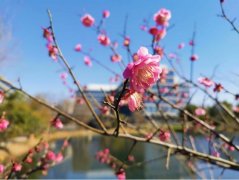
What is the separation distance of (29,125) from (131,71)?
18.8 metres

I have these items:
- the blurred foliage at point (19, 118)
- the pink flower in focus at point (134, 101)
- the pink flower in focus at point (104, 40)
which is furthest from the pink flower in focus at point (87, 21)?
the blurred foliage at point (19, 118)

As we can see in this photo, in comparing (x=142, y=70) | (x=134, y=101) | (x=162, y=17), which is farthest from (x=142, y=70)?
(x=162, y=17)

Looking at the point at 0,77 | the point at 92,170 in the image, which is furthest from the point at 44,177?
the point at 0,77

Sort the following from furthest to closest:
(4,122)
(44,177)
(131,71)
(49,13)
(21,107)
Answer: (21,107), (44,177), (4,122), (49,13), (131,71)

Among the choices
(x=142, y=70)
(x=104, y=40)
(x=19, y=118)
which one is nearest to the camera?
(x=142, y=70)

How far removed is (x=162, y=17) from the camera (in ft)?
8.45

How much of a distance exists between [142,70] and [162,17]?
177 cm

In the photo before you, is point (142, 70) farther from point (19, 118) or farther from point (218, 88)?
point (19, 118)

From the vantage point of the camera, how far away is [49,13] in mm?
1504

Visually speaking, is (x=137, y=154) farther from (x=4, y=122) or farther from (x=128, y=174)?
(x=4, y=122)

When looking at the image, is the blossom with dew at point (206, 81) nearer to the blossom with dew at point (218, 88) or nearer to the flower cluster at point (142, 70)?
the blossom with dew at point (218, 88)

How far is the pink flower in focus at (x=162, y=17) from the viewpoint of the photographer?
8.43 ft

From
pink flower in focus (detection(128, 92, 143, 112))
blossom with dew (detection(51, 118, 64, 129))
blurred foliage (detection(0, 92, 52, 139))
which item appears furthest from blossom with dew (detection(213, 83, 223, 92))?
blurred foliage (detection(0, 92, 52, 139))

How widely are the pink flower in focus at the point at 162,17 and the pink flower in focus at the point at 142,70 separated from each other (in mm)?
1751
